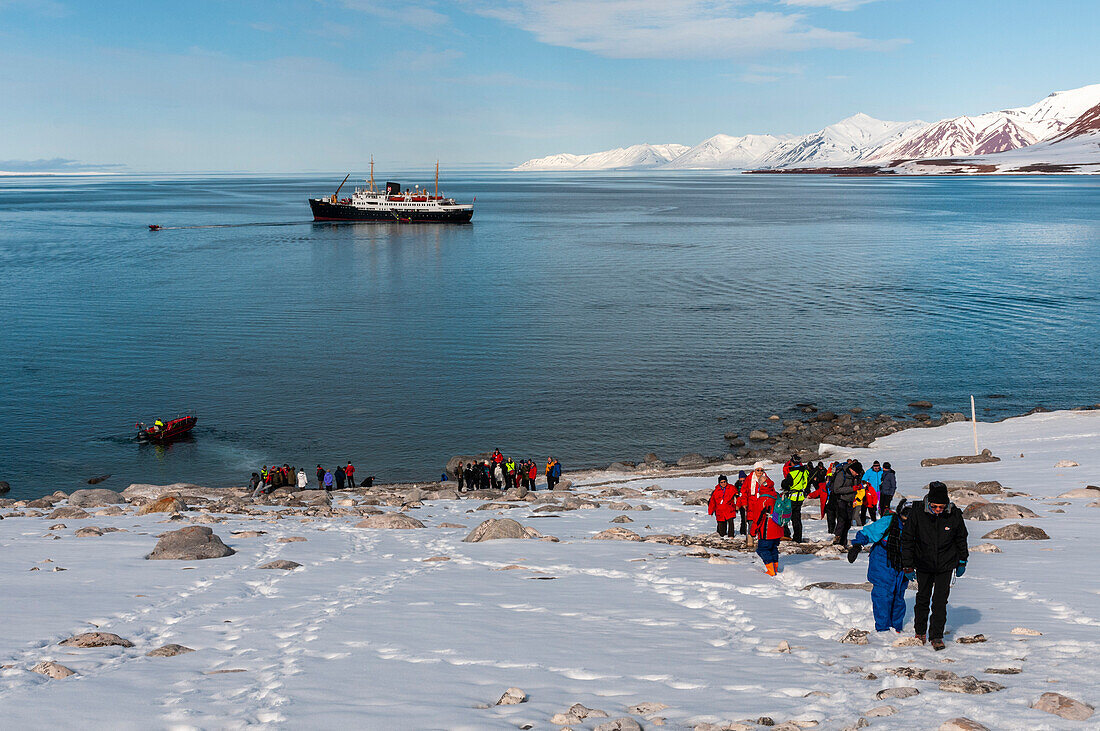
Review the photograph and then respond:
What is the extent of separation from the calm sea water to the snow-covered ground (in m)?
20.1

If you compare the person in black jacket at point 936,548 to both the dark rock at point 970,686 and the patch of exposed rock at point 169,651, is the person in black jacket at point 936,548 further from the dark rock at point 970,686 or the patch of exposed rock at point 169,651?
the patch of exposed rock at point 169,651

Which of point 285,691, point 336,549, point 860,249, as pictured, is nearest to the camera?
point 285,691

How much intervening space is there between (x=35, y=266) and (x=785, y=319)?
7733cm

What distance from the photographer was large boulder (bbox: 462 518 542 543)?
16.7 meters

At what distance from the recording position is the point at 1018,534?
14.5 meters

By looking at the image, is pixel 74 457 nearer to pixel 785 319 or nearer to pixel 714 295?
pixel 785 319

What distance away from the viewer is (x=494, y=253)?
106438mm

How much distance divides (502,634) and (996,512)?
36.5 feet

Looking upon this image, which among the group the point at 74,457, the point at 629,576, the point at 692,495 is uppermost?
the point at 629,576

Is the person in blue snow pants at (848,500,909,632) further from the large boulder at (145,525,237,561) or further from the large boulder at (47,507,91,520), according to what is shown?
the large boulder at (47,507,91,520)

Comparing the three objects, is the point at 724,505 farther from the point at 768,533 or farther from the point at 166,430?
the point at 166,430

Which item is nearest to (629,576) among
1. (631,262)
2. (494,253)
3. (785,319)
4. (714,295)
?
(785,319)

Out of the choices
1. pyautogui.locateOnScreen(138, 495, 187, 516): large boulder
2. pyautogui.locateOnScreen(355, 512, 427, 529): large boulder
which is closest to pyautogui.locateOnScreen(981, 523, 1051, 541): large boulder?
pyautogui.locateOnScreen(355, 512, 427, 529): large boulder

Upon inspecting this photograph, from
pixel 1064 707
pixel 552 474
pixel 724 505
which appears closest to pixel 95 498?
pixel 552 474
